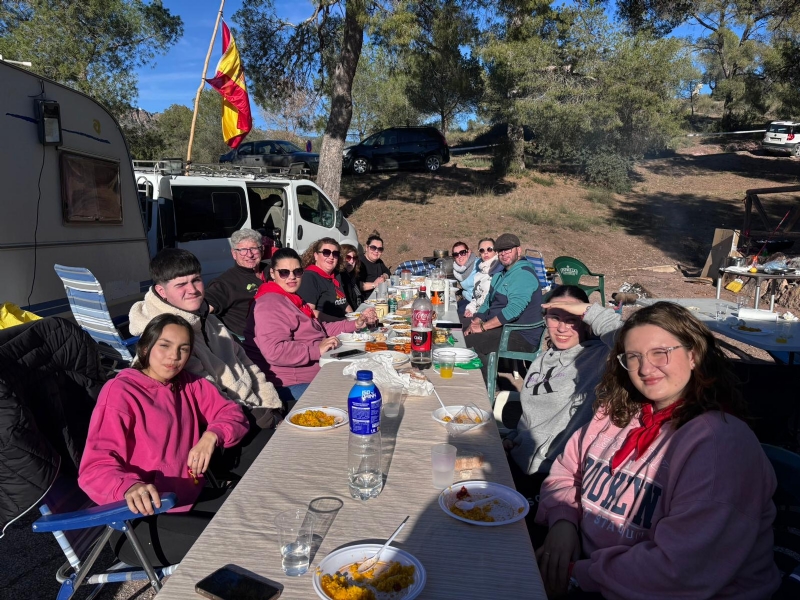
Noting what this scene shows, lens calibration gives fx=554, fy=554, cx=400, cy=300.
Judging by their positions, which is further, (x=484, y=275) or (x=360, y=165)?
(x=360, y=165)

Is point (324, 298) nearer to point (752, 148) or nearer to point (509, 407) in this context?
point (509, 407)

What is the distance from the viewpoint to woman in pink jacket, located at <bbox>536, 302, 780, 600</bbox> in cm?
149

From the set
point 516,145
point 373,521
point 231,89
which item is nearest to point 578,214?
point 516,145

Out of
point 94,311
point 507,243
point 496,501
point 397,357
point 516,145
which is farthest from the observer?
point 516,145

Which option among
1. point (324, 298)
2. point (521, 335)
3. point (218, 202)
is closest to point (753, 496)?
point (521, 335)

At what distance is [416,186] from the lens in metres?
17.9

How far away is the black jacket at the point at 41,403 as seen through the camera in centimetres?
194

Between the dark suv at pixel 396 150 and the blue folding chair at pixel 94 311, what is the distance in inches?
586

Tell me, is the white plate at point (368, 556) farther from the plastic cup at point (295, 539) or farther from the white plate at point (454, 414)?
the white plate at point (454, 414)

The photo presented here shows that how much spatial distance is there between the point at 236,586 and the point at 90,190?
5779 mm

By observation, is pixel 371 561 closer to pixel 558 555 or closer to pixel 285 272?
pixel 558 555

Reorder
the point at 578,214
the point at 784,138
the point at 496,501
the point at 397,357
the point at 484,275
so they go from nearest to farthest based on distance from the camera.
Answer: the point at 496,501 → the point at 397,357 → the point at 484,275 → the point at 578,214 → the point at 784,138

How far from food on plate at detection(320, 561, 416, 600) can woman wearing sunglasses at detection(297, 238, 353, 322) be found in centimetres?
386

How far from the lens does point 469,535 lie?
1565 millimetres
